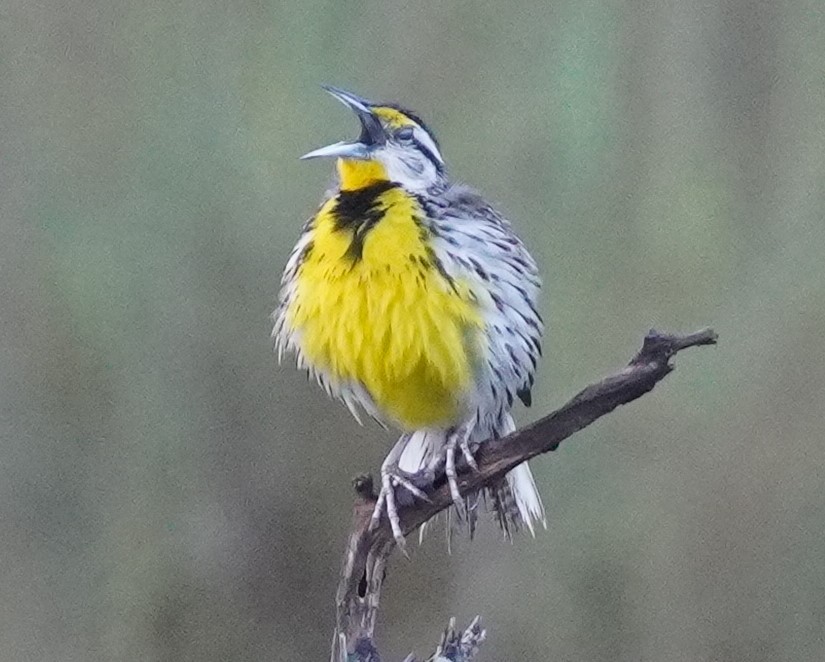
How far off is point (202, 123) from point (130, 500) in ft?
1.49

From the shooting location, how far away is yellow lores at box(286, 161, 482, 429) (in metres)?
0.97

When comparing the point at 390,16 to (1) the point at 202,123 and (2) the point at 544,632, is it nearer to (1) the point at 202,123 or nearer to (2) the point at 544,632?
(1) the point at 202,123

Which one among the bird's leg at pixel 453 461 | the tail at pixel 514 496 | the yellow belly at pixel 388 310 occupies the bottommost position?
the tail at pixel 514 496

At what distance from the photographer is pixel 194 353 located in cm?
133

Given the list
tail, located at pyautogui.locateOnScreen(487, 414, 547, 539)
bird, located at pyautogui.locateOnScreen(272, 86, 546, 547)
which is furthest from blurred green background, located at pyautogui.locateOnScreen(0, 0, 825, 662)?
bird, located at pyautogui.locateOnScreen(272, 86, 546, 547)

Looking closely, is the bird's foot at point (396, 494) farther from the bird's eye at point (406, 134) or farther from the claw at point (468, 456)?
the bird's eye at point (406, 134)

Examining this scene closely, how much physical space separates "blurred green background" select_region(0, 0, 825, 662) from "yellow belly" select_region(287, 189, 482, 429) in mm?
326

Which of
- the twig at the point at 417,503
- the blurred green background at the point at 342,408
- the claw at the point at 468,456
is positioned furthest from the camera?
the blurred green background at the point at 342,408

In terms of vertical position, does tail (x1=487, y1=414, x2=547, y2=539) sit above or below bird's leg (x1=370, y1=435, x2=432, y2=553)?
below

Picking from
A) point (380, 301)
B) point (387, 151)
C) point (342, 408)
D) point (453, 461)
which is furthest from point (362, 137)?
point (342, 408)

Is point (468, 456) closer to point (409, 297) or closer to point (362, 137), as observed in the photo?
point (409, 297)

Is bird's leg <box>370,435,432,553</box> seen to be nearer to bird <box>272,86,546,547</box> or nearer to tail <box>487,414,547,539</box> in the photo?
bird <box>272,86,546,547</box>

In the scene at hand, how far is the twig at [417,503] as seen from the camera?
33.9 inches

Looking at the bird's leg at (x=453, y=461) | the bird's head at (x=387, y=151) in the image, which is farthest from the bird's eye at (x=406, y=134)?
the bird's leg at (x=453, y=461)
